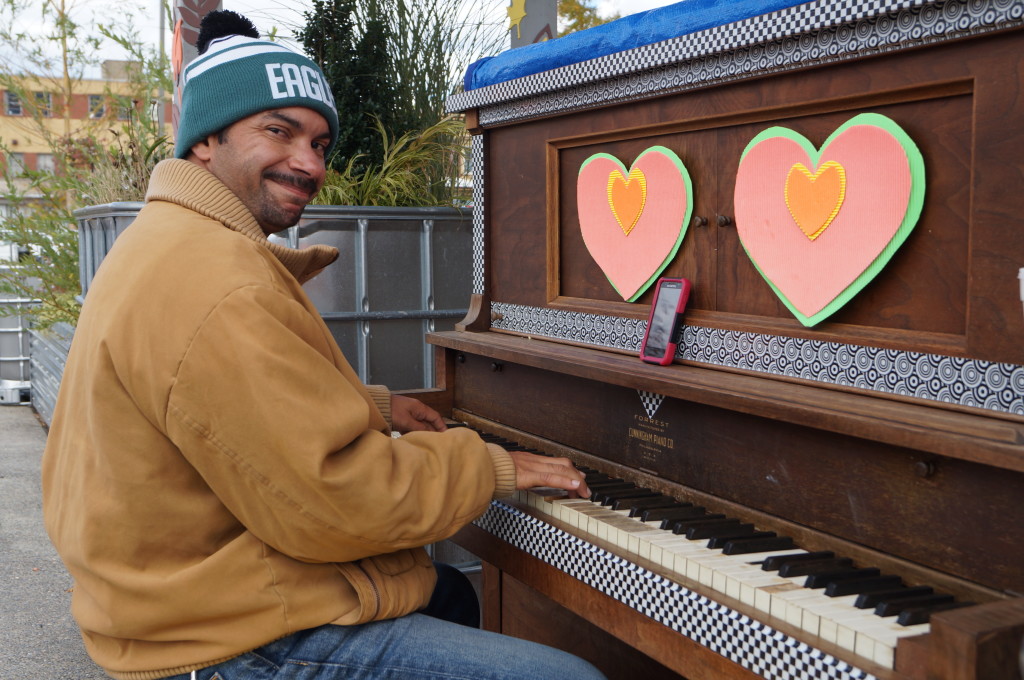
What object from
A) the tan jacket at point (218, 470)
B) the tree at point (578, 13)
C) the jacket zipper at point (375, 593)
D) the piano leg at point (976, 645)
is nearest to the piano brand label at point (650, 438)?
the tan jacket at point (218, 470)

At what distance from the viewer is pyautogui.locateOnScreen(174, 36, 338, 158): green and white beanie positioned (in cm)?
189

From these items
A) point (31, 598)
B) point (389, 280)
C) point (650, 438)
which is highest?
point (389, 280)

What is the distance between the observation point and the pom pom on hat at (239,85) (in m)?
1.89

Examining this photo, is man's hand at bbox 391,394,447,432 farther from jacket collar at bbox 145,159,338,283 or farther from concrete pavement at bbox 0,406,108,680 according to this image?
concrete pavement at bbox 0,406,108,680

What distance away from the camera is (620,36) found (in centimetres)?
212

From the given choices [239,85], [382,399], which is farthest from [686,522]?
[239,85]

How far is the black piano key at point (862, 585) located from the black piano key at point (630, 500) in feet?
1.71

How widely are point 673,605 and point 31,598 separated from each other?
3.37 metres

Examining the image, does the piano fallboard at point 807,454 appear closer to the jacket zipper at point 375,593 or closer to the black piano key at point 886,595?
the black piano key at point 886,595

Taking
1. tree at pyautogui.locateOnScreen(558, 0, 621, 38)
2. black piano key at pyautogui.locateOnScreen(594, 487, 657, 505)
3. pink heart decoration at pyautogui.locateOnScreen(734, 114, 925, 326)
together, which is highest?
tree at pyautogui.locateOnScreen(558, 0, 621, 38)

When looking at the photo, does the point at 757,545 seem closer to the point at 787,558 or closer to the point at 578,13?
the point at 787,558

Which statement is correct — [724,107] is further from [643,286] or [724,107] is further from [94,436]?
[94,436]

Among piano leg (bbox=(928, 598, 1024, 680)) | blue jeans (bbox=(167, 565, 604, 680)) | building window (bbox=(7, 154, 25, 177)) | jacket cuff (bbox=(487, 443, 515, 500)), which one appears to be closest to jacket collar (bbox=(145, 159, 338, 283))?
jacket cuff (bbox=(487, 443, 515, 500))

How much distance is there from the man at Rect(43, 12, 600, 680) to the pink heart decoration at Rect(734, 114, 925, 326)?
649 millimetres
